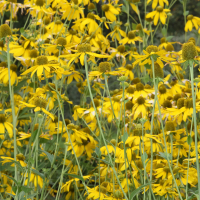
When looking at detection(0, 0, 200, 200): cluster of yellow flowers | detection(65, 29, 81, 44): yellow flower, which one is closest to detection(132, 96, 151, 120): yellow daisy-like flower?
detection(0, 0, 200, 200): cluster of yellow flowers

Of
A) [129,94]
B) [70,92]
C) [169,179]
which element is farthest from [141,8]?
[169,179]

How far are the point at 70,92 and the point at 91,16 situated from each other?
3.58ft

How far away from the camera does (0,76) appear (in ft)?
3.82

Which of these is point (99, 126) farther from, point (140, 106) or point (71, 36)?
point (71, 36)

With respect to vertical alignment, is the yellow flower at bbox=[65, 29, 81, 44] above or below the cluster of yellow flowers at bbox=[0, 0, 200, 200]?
above

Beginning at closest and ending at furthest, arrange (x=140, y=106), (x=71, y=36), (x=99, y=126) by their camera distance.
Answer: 1. (x=99, y=126)
2. (x=140, y=106)
3. (x=71, y=36)

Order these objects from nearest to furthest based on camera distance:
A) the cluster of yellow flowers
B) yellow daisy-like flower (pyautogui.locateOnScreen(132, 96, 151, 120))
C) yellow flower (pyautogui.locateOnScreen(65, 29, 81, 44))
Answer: the cluster of yellow flowers
yellow daisy-like flower (pyautogui.locateOnScreen(132, 96, 151, 120))
yellow flower (pyautogui.locateOnScreen(65, 29, 81, 44))

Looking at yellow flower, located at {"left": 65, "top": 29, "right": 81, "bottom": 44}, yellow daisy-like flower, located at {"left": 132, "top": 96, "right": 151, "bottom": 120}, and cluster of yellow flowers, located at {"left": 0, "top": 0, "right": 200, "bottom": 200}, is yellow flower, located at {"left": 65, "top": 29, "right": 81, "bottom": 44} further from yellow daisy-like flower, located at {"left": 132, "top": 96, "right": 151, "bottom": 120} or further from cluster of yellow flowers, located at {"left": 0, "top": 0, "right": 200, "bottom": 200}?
yellow daisy-like flower, located at {"left": 132, "top": 96, "right": 151, "bottom": 120}

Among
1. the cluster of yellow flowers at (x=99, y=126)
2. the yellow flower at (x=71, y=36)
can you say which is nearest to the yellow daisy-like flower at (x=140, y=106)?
the cluster of yellow flowers at (x=99, y=126)

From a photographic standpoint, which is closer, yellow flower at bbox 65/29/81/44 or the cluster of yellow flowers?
the cluster of yellow flowers

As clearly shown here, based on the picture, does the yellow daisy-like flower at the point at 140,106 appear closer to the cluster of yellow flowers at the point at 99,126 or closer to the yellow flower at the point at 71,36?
the cluster of yellow flowers at the point at 99,126

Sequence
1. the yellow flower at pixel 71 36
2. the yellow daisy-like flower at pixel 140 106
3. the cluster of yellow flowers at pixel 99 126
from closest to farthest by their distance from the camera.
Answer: the cluster of yellow flowers at pixel 99 126
the yellow daisy-like flower at pixel 140 106
the yellow flower at pixel 71 36

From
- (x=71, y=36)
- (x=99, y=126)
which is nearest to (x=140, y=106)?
(x=99, y=126)

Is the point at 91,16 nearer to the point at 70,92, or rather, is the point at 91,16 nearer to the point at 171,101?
the point at 171,101
